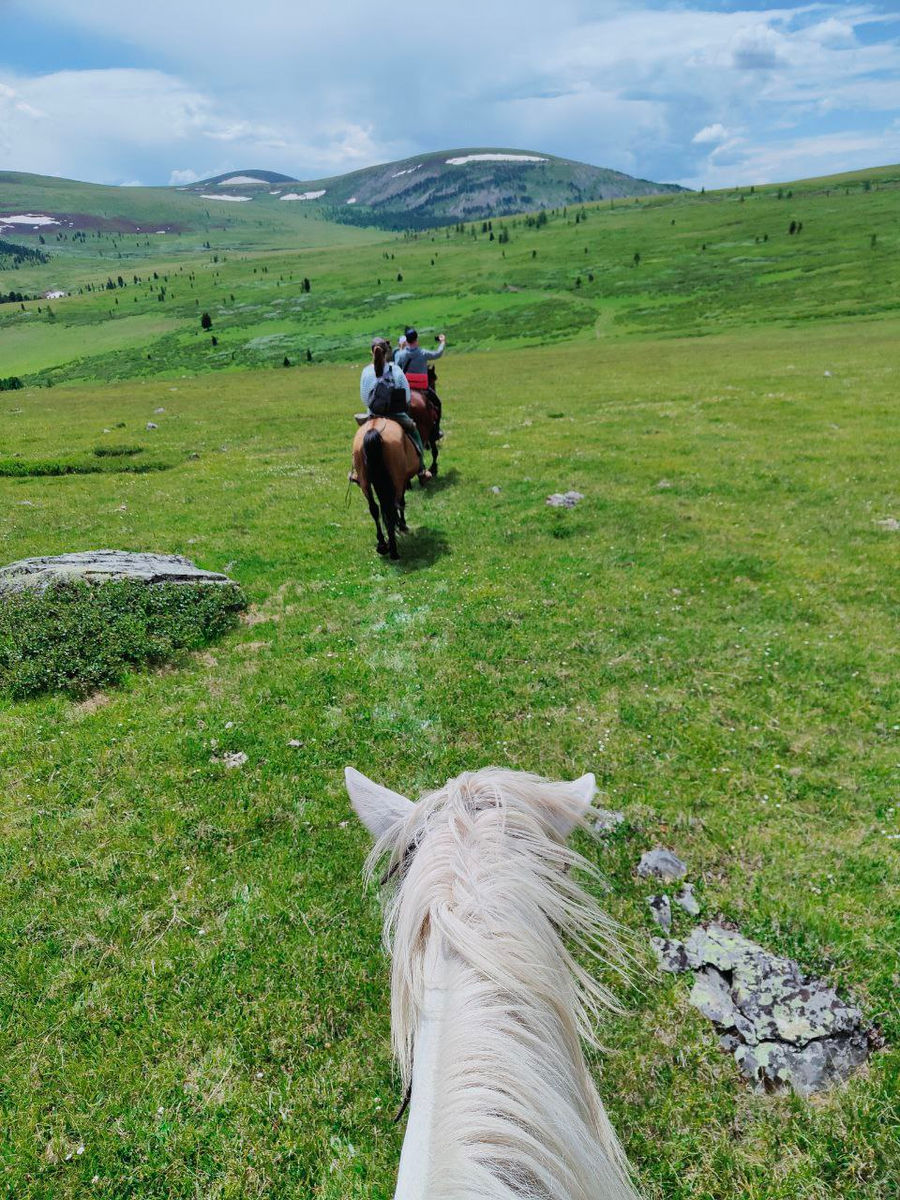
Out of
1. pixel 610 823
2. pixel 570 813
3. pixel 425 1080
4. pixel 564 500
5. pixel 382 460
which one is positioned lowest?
pixel 610 823

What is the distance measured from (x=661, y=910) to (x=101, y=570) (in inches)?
372

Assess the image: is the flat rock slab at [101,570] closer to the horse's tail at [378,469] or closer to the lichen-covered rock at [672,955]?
the horse's tail at [378,469]

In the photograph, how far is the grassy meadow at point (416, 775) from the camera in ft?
11.2

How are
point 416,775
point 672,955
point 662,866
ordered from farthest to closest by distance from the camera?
point 416,775
point 662,866
point 672,955

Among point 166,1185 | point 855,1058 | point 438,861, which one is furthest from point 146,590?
point 855,1058

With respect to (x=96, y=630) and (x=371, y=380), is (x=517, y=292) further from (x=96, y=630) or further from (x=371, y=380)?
(x=96, y=630)

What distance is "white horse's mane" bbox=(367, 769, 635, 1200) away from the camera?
166 centimetres

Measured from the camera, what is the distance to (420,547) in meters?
12.5

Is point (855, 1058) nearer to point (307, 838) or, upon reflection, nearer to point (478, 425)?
point (307, 838)

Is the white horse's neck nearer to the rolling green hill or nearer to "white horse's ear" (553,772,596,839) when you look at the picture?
"white horse's ear" (553,772,596,839)

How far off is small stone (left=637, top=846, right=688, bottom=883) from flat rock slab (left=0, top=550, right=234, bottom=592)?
26.8 feet

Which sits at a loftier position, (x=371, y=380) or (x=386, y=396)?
(x=371, y=380)

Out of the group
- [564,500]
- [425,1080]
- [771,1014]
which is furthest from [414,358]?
[425,1080]

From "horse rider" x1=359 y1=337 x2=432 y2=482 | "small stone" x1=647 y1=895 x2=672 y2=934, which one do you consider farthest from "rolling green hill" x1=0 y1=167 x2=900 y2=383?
"small stone" x1=647 y1=895 x2=672 y2=934
